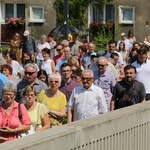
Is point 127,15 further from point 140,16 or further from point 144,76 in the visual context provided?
point 144,76

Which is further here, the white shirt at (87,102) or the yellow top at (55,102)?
the yellow top at (55,102)

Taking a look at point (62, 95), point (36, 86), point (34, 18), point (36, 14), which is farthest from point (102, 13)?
point (62, 95)

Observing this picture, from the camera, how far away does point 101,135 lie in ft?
26.5

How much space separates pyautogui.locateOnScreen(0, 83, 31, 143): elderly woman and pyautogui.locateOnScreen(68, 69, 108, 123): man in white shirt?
137cm

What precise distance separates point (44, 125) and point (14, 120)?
704 mm

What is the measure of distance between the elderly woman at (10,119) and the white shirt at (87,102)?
136 centimetres

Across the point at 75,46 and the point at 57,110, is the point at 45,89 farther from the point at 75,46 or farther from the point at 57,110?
the point at 75,46

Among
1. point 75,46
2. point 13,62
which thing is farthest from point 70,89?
point 75,46

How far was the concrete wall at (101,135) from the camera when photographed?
272 inches

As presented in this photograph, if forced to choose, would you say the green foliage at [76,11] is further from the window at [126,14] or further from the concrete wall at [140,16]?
the concrete wall at [140,16]

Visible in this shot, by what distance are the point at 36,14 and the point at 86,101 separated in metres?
28.1

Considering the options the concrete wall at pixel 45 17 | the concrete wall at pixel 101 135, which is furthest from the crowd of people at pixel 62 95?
the concrete wall at pixel 45 17

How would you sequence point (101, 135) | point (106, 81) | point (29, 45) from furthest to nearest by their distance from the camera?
point (29, 45) → point (106, 81) → point (101, 135)

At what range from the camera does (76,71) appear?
539 inches
